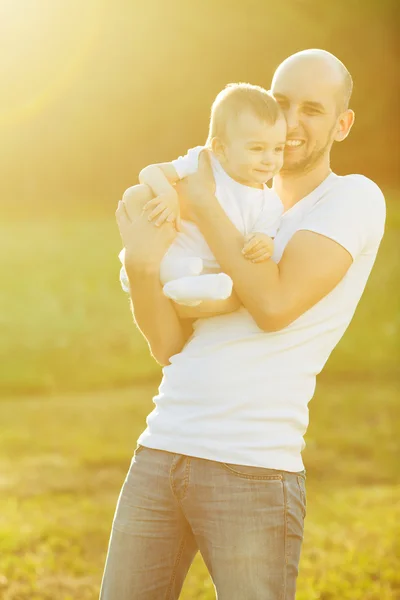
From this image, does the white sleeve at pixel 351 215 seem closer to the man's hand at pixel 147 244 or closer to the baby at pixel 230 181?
the baby at pixel 230 181

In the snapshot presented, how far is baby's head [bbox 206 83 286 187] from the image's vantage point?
2342 mm

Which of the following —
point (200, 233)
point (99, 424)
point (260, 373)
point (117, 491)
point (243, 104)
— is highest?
point (243, 104)

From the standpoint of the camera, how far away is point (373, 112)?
675 inches

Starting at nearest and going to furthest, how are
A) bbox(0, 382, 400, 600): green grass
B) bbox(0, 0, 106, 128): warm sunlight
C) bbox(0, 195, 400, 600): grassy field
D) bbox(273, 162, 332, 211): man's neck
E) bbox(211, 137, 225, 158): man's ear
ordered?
1. bbox(211, 137, 225, 158): man's ear
2. bbox(273, 162, 332, 211): man's neck
3. bbox(0, 382, 400, 600): green grass
4. bbox(0, 195, 400, 600): grassy field
5. bbox(0, 0, 106, 128): warm sunlight

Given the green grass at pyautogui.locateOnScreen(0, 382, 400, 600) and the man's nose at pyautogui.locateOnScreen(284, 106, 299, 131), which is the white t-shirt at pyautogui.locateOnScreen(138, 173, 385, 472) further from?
the green grass at pyautogui.locateOnScreen(0, 382, 400, 600)

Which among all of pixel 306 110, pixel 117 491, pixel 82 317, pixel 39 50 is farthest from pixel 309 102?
pixel 39 50

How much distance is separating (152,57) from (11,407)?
28.9ft

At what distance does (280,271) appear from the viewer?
7.48ft

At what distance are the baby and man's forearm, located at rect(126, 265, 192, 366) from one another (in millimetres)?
44

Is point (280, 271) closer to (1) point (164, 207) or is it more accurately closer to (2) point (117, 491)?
(1) point (164, 207)

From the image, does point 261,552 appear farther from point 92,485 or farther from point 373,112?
point 373,112

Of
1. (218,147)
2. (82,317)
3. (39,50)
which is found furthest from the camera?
(39,50)

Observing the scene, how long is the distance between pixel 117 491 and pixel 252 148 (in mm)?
6004

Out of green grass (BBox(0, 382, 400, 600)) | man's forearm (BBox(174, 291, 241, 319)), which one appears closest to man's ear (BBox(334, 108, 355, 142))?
man's forearm (BBox(174, 291, 241, 319))
